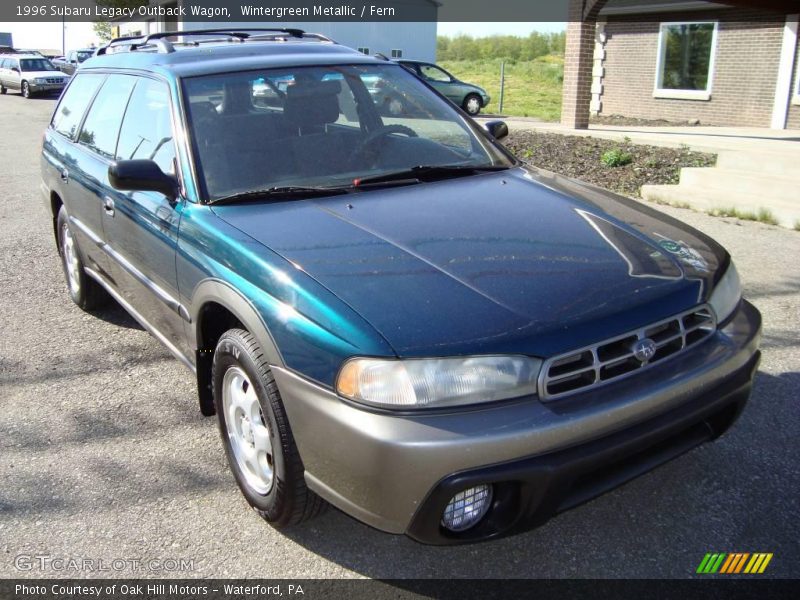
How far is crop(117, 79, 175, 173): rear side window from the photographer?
3.59m

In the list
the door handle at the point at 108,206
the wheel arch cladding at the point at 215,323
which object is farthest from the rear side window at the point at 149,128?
the wheel arch cladding at the point at 215,323

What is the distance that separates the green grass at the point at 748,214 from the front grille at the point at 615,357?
17.5 ft

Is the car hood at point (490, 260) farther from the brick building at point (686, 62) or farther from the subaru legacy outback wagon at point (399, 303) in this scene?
the brick building at point (686, 62)

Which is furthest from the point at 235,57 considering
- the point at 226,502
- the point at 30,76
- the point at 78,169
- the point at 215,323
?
the point at 30,76

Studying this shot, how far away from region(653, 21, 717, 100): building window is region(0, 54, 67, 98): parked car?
23.5 metres

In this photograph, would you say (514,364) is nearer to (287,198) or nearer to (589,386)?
(589,386)

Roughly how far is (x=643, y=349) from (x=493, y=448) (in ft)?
2.19

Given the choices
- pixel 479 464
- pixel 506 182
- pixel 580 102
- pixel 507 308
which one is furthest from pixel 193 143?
pixel 580 102

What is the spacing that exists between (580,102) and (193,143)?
11.5 m

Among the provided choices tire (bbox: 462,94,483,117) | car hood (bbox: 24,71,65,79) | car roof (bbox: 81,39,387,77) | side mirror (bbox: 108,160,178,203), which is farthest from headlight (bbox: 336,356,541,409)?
car hood (bbox: 24,71,65,79)

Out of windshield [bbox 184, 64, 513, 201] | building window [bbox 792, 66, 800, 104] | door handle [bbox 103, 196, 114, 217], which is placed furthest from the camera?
building window [bbox 792, 66, 800, 104]

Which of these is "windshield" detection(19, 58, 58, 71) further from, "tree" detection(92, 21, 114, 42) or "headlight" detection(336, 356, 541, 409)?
"headlight" detection(336, 356, 541, 409)

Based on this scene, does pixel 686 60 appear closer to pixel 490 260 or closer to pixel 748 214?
pixel 748 214

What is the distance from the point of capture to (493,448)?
224cm
